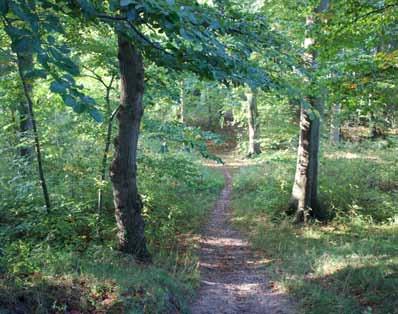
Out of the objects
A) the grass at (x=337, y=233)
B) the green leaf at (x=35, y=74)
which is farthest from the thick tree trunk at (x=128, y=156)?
the green leaf at (x=35, y=74)

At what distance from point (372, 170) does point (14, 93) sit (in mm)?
10881

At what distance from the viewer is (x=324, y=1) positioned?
998cm

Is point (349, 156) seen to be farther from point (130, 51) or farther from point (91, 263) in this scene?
point (91, 263)

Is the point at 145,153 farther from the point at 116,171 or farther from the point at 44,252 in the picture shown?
the point at 44,252

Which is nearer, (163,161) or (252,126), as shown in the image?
(163,161)

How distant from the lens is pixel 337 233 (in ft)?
31.0

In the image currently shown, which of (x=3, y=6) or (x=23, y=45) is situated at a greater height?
(x=3, y=6)

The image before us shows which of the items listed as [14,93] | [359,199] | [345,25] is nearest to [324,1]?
[345,25]

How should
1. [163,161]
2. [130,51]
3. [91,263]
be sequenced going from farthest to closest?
1. [163,161]
2. [130,51]
3. [91,263]

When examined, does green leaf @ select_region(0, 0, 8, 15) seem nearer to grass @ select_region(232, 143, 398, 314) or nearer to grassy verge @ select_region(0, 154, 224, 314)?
grassy verge @ select_region(0, 154, 224, 314)

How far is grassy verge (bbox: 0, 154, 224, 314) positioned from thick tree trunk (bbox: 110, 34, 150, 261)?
408 millimetres

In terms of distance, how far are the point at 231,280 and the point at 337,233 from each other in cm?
334

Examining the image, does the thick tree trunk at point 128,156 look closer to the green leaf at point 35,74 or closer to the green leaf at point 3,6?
the green leaf at point 3,6

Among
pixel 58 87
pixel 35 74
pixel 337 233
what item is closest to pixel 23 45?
pixel 35 74
